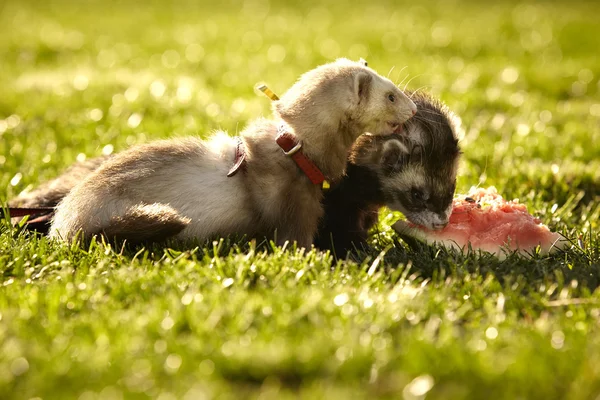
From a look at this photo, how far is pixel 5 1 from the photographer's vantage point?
68.6ft

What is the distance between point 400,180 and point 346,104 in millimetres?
590

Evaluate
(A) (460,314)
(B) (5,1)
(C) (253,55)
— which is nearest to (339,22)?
(C) (253,55)

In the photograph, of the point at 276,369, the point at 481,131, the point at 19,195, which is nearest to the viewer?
the point at 276,369

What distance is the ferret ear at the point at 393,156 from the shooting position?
4297 mm

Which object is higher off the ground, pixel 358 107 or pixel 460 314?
pixel 358 107

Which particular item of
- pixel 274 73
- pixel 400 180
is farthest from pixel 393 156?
pixel 274 73

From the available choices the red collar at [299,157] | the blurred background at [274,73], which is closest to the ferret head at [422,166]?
the red collar at [299,157]

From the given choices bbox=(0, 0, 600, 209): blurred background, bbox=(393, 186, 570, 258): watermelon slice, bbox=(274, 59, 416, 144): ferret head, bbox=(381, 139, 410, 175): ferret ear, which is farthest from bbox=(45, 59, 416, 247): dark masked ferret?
bbox=(0, 0, 600, 209): blurred background

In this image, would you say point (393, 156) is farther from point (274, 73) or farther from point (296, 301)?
point (274, 73)

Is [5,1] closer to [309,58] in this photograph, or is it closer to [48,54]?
[48,54]

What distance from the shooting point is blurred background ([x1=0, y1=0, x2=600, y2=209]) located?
6.47m

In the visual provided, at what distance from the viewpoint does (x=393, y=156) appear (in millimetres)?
4332

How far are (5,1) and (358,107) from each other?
1956 cm

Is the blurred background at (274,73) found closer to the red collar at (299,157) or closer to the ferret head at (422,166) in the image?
the ferret head at (422,166)
